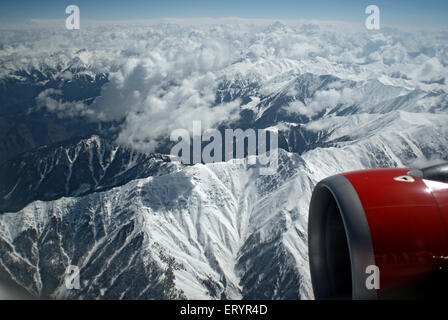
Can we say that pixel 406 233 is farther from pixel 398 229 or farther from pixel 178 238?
pixel 178 238

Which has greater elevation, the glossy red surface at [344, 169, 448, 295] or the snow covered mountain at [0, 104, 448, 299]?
the glossy red surface at [344, 169, 448, 295]

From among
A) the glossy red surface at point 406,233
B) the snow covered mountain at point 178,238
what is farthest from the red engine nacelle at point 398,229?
the snow covered mountain at point 178,238

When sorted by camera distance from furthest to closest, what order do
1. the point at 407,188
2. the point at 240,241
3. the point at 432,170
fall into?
the point at 240,241 → the point at 432,170 → the point at 407,188

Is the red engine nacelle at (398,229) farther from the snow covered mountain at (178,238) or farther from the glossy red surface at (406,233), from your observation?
the snow covered mountain at (178,238)

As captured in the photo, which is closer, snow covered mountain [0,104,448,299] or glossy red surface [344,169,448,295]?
glossy red surface [344,169,448,295]

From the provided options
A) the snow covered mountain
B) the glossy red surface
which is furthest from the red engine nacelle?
the snow covered mountain

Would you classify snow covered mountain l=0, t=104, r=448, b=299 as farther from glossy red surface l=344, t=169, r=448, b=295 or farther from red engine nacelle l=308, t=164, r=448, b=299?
glossy red surface l=344, t=169, r=448, b=295
